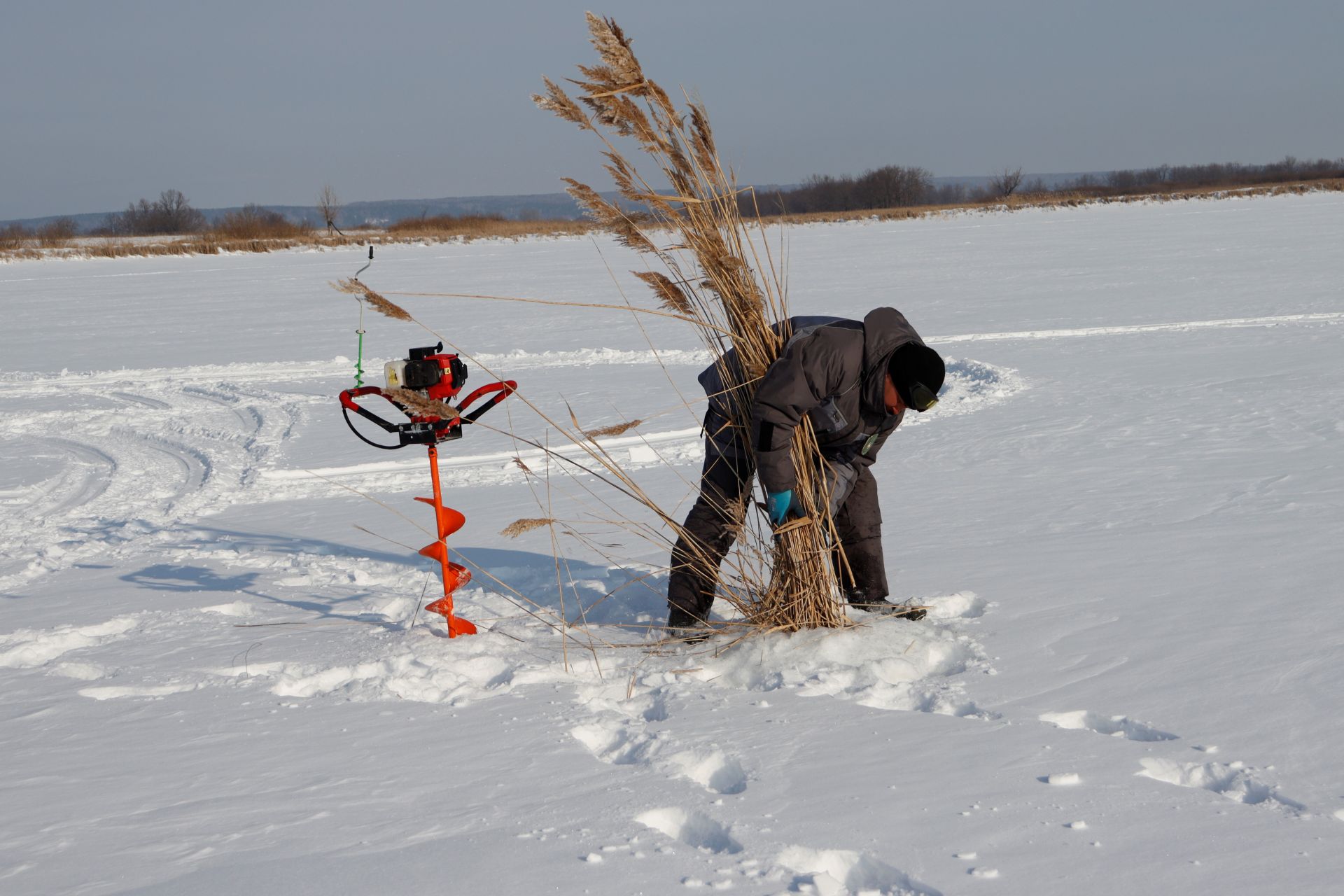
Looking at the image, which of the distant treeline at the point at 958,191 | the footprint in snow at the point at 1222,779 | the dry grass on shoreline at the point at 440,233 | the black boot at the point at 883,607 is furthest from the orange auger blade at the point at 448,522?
the distant treeline at the point at 958,191

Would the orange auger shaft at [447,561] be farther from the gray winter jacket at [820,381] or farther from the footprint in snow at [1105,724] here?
the footprint in snow at [1105,724]

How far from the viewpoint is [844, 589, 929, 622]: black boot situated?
11.3 feet

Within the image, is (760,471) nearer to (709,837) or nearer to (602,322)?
(709,837)

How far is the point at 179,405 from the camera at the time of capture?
906 centimetres

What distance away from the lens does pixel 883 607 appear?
3.52 meters

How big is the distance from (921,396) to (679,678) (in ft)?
3.56

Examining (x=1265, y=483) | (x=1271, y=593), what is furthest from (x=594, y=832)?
(x=1265, y=483)

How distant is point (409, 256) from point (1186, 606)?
25752 millimetres

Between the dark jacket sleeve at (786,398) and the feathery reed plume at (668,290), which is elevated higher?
the feathery reed plume at (668,290)

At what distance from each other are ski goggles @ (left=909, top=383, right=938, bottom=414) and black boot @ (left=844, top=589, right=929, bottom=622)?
0.73 m

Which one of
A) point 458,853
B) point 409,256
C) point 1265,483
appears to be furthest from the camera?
point 409,256

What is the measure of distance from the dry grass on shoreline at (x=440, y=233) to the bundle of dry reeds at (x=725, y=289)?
27106 mm

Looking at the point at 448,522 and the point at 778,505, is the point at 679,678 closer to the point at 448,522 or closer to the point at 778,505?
the point at 778,505

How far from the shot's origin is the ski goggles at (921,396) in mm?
3014
